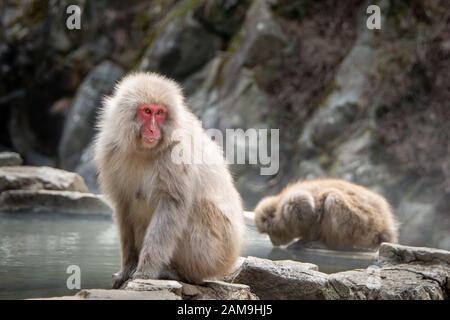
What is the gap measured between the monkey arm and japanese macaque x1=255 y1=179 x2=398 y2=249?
3.30 m

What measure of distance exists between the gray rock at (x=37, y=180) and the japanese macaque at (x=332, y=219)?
2424 millimetres

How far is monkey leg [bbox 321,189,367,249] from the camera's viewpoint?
728cm

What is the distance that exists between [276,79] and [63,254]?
7.19 m

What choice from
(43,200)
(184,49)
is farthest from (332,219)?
(184,49)

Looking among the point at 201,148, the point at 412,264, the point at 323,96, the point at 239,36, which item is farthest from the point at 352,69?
the point at 201,148

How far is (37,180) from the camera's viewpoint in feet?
27.5

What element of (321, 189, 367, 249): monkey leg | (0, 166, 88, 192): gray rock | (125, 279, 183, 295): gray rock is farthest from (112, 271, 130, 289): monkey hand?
(0, 166, 88, 192): gray rock

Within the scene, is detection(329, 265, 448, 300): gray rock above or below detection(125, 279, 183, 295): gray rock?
below

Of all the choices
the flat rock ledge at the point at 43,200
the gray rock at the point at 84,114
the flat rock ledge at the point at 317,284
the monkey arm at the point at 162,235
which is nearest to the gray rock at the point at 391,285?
the flat rock ledge at the point at 317,284

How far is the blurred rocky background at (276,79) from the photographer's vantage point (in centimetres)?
989

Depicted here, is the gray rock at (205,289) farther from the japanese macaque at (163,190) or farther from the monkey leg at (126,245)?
the monkey leg at (126,245)

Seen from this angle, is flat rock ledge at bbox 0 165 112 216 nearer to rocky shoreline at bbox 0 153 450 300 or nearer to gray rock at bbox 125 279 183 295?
rocky shoreline at bbox 0 153 450 300
